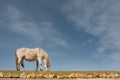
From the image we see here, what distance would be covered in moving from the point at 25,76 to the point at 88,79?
6.73 feet

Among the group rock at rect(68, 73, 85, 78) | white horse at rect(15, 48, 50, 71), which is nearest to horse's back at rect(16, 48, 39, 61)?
white horse at rect(15, 48, 50, 71)

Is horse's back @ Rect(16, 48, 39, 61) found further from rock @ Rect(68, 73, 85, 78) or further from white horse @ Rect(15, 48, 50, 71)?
rock @ Rect(68, 73, 85, 78)

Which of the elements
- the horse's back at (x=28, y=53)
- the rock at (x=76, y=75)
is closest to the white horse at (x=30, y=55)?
the horse's back at (x=28, y=53)

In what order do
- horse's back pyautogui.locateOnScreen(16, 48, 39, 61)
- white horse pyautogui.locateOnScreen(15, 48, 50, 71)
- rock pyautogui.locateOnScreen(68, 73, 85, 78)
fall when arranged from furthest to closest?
horse's back pyautogui.locateOnScreen(16, 48, 39, 61) < white horse pyautogui.locateOnScreen(15, 48, 50, 71) < rock pyautogui.locateOnScreen(68, 73, 85, 78)

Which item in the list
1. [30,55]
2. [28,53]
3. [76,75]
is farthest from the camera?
[28,53]

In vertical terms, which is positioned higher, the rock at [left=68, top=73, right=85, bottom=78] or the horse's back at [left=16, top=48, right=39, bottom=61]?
the horse's back at [left=16, top=48, right=39, bottom=61]

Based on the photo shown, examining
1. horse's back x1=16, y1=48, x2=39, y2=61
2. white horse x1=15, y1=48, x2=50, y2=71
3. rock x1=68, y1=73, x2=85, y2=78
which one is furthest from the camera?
horse's back x1=16, y1=48, x2=39, y2=61

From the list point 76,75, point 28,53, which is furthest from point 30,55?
point 76,75

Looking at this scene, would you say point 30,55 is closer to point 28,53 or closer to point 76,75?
point 28,53

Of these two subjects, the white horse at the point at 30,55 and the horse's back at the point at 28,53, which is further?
the horse's back at the point at 28,53

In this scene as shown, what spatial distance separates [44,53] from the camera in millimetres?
17328

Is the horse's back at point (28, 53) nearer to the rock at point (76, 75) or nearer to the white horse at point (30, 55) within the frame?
the white horse at point (30, 55)

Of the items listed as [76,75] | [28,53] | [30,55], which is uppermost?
[28,53]

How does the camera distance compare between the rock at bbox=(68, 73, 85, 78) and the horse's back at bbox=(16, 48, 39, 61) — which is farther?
the horse's back at bbox=(16, 48, 39, 61)
